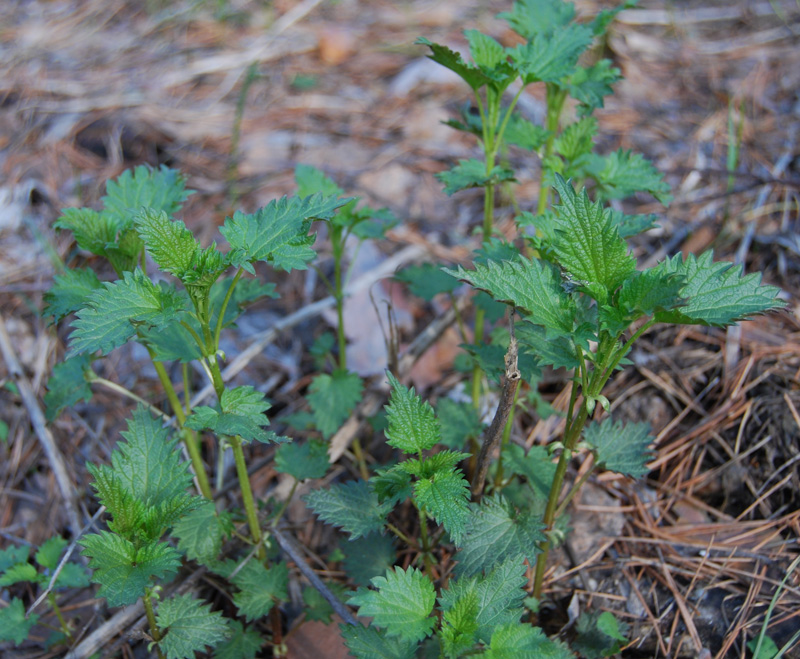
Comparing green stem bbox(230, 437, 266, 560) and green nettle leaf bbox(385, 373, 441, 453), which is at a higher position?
green nettle leaf bbox(385, 373, 441, 453)

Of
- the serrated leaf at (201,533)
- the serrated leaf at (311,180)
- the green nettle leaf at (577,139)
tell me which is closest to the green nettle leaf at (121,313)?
the serrated leaf at (201,533)

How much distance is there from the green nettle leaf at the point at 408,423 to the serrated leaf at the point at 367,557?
51cm

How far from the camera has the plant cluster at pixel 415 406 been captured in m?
1.43

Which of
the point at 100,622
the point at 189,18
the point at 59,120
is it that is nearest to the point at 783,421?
the point at 100,622

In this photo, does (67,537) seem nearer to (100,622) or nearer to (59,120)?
(100,622)

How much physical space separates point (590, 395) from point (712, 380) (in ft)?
3.96

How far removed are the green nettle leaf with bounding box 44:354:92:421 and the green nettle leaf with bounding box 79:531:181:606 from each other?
21.4 inches

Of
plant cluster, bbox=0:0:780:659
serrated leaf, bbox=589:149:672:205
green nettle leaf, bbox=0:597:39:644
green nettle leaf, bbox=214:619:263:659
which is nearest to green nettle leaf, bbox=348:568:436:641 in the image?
plant cluster, bbox=0:0:780:659

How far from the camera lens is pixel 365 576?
1.84 metres

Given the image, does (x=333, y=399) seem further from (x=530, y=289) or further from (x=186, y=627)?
(x=530, y=289)

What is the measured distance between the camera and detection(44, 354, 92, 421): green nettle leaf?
1882 mm

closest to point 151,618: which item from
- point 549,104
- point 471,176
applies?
point 471,176

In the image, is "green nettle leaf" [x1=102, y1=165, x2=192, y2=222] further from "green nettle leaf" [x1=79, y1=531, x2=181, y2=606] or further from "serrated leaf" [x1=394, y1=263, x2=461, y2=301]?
"green nettle leaf" [x1=79, y1=531, x2=181, y2=606]

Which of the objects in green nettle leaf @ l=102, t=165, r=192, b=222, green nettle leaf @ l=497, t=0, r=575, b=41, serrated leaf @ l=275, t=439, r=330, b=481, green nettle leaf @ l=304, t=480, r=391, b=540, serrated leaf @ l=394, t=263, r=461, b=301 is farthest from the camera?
serrated leaf @ l=394, t=263, r=461, b=301
